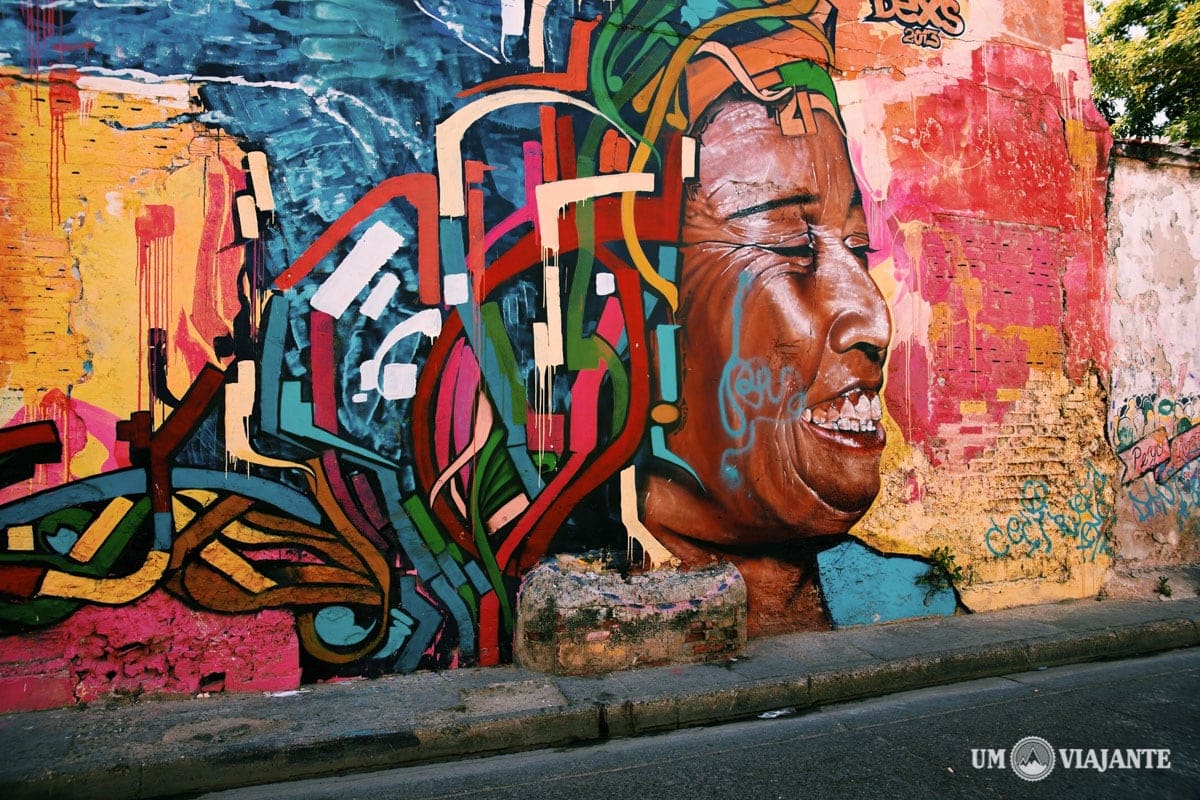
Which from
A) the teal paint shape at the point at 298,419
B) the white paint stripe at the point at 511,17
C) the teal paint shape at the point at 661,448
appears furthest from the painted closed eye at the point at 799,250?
the teal paint shape at the point at 298,419

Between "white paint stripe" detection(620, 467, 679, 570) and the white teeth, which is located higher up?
the white teeth

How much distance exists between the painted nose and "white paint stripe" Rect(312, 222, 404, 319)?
3.50 meters

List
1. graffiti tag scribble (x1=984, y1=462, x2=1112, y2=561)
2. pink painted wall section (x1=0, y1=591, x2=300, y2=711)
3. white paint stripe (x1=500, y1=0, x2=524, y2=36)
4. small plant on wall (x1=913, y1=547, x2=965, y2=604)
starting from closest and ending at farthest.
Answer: pink painted wall section (x1=0, y1=591, x2=300, y2=711), white paint stripe (x1=500, y1=0, x2=524, y2=36), small plant on wall (x1=913, y1=547, x2=965, y2=604), graffiti tag scribble (x1=984, y1=462, x2=1112, y2=561)

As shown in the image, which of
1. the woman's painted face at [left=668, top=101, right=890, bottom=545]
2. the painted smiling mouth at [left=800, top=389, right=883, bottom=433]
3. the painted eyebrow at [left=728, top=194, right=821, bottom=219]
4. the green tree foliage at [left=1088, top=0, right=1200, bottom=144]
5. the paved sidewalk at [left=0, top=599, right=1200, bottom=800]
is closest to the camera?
the paved sidewalk at [left=0, top=599, right=1200, bottom=800]

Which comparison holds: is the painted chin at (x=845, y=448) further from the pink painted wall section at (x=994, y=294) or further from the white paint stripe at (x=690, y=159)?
the white paint stripe at (x=690, y=159)

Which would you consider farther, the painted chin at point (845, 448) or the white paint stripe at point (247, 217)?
the painted chin at point (845, 448)

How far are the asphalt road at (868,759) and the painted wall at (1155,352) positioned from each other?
122 inches

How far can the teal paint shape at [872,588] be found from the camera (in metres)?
6.67

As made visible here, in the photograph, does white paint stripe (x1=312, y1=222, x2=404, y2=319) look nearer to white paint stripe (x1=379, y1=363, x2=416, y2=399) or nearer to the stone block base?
white paint stripe (x1=379, y1=363, x2=416, y2=399)

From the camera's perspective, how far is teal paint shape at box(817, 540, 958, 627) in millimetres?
6672

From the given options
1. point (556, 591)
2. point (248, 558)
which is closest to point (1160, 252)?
point (556, 591)

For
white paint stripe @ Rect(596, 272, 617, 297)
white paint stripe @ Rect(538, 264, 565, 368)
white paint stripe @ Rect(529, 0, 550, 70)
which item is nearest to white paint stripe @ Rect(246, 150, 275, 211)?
white paint stripe @ Rect(538, 264, 565, 368)

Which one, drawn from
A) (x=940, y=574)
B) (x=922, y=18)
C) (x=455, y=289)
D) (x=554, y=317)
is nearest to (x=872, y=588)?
(x=940, y=574)

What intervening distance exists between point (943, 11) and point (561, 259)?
14.0ft
